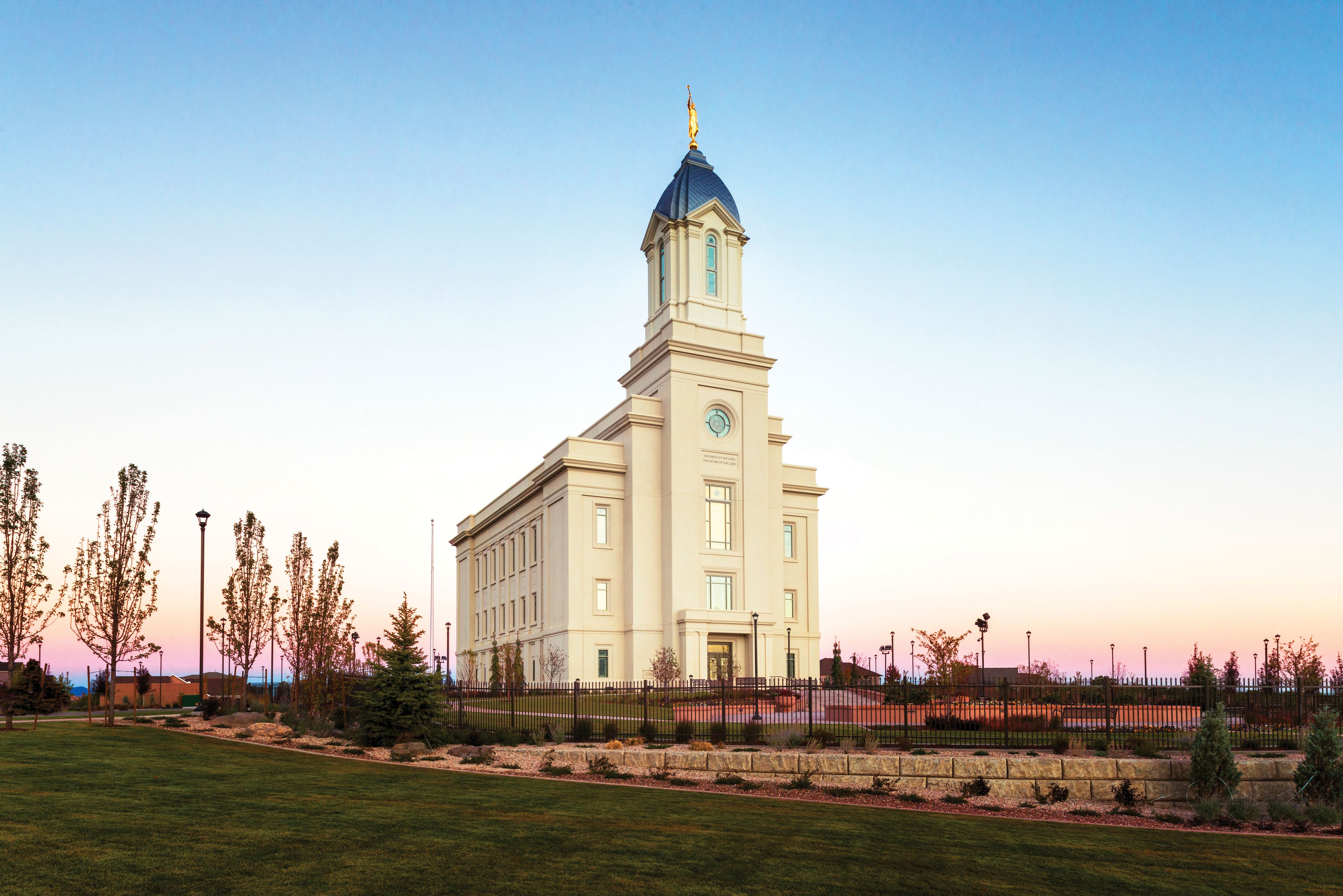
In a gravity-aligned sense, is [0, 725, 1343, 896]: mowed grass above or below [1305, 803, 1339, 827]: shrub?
above

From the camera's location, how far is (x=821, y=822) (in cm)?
1454

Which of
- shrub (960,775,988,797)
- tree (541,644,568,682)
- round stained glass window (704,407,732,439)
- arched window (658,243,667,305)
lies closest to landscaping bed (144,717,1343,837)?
shrub (960,775,988,797)

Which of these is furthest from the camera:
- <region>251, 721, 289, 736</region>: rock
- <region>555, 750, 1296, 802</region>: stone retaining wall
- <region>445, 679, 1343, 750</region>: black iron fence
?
<region>251, 721, 289, 736</region>: rock

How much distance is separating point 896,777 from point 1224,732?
579cm

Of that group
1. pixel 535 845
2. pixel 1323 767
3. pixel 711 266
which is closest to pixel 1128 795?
pixel 1323 767

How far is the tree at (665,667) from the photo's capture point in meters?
50.9

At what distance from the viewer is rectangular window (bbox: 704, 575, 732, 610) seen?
5828 centimetres

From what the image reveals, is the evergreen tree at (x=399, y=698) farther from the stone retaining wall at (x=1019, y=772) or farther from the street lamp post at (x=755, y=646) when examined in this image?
the street lamp post at (x=755, y=646)

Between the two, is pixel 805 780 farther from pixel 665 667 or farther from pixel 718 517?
pixel 718 517

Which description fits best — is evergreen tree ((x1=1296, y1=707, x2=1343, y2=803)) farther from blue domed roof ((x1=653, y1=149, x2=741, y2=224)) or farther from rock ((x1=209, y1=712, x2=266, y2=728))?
blue domed roof ((x1=653, y1=149, x2=741, y2=224))

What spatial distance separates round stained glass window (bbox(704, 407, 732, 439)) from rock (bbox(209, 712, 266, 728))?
33.8m

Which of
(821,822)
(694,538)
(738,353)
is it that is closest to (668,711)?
(821,822)

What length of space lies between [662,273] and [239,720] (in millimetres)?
42511

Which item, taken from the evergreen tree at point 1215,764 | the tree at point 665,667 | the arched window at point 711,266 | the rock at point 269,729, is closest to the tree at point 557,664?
the tree at point 665,667
